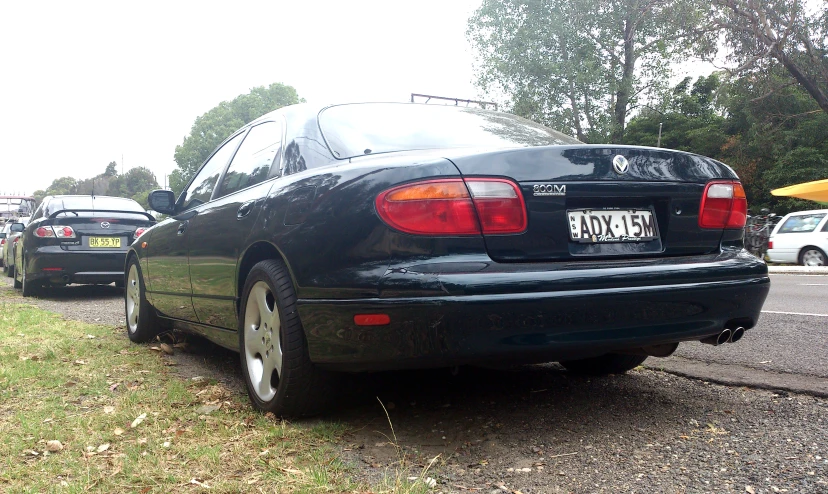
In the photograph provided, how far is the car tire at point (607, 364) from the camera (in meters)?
4.04

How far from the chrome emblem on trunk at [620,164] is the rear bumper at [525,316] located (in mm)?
370

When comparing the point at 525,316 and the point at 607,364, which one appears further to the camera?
the point at 607,364

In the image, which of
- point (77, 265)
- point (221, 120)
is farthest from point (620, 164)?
point (221, 120)

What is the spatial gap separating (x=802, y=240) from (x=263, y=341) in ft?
59.1

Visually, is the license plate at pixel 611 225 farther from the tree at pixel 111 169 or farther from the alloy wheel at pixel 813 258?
the tree at pixel 111 169

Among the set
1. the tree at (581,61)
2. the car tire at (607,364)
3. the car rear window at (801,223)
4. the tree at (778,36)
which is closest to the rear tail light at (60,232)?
the car tire at (607,364)

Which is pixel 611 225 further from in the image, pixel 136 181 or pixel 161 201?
pixel 136 181

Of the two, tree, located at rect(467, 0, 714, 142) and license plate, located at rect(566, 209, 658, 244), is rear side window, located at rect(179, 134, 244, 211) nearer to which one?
license plate, located at rect(566, 209, 658, 244)

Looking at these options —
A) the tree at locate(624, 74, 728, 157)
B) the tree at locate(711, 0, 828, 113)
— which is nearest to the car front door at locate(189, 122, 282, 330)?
the tree at locate(711, 0, 828, 113)

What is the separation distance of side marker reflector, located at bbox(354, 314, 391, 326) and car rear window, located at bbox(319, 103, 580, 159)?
2.65ft

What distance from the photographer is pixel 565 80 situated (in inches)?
1196

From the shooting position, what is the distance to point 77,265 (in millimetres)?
9805

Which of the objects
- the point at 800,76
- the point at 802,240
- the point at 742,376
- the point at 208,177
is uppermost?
the point at 800,76

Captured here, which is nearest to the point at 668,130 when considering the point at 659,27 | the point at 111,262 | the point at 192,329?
the point at 659,27
